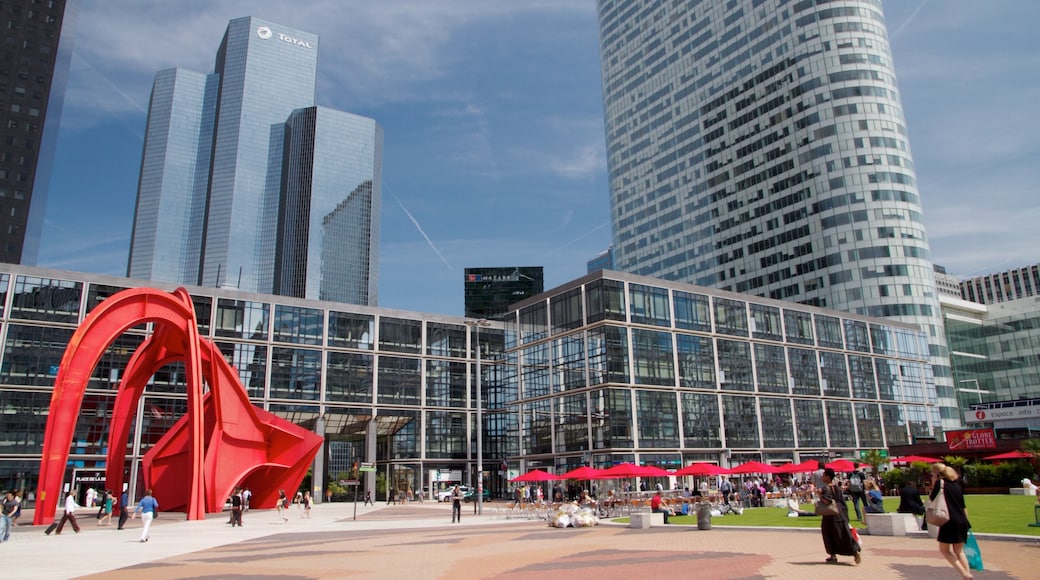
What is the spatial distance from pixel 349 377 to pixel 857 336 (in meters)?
56.4

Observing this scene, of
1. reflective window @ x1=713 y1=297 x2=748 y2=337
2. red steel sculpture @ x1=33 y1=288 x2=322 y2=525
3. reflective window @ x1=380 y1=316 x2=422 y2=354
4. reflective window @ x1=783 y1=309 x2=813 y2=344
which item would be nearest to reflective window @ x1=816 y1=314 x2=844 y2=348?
reflective window @ x1=783 y1=309 x2=813 y2=344

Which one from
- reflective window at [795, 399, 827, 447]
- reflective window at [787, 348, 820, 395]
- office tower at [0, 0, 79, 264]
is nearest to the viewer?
reflective window at [795, 399, 827, 447]

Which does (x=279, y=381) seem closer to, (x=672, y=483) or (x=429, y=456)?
(x=429, y=456)

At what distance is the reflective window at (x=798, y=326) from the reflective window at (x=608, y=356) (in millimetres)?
23192

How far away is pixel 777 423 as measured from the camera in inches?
2825

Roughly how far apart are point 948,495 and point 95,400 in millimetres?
71066

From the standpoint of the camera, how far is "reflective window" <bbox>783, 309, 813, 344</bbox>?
75750mm

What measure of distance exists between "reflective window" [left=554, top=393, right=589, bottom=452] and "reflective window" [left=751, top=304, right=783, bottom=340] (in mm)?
21390

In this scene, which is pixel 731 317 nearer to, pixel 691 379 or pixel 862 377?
pixel 691 379

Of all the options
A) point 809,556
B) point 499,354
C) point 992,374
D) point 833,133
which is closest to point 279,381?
point 499,354

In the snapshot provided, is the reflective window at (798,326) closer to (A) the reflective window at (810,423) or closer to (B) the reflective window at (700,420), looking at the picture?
(A) the reflective window at (810,423)

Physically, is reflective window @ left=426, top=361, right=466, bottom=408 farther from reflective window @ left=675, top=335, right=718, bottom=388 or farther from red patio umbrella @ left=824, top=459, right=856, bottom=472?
red patio umbrella @ left=824, top=459, right=856, bottom=472

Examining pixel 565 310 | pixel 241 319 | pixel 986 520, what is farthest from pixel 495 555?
pixel 241 319

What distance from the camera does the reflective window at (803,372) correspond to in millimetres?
74625
